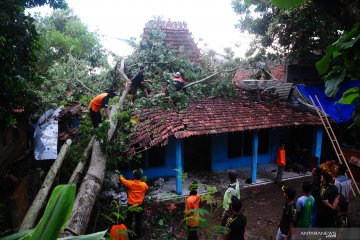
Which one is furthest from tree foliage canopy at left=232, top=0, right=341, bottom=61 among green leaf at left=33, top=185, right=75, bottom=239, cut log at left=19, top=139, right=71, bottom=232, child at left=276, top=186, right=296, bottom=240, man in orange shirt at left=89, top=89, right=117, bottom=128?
green leaf at left=33, top=185, right=75, bottom=239

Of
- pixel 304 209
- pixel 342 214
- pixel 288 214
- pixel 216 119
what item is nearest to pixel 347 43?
pixel 288 214

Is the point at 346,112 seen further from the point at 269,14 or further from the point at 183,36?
the point at 183,36

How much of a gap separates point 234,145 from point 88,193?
297 inches

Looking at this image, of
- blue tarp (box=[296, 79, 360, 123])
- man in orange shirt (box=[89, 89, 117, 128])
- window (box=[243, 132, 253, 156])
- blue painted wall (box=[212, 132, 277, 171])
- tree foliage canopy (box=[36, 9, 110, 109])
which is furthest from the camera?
window (box=[243, 132, 253, 156])

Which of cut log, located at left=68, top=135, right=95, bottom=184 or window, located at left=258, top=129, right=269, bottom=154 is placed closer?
cut log, located at left=68, top=135, right=95, bottom=184

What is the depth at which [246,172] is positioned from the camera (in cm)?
1118

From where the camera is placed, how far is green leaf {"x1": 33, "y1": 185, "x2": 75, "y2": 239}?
1357mm

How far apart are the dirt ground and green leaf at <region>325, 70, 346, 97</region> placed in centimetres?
511

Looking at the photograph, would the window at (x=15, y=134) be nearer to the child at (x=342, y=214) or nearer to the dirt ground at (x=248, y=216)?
the dirt ground at (x=248, y=216)

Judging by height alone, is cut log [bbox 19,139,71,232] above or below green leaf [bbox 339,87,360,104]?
below

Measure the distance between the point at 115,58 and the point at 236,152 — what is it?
21.5 feet

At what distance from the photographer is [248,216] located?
7961 millimetres

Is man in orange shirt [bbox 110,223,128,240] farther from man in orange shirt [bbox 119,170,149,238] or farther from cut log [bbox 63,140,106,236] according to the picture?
man in orange shirt [bbox 119,170,149,238]

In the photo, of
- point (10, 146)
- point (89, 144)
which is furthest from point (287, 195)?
point (10, 146)
